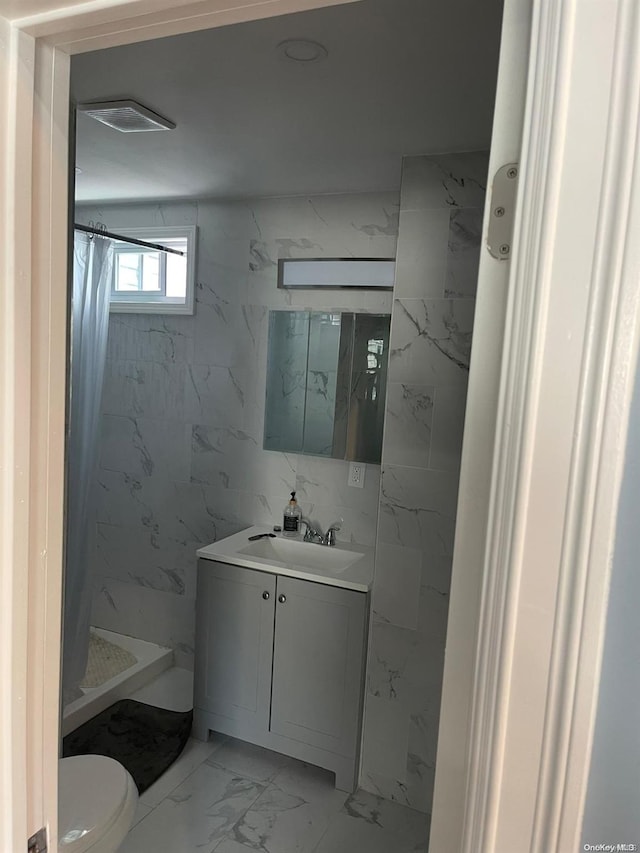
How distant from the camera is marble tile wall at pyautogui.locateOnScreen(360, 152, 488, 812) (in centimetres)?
225

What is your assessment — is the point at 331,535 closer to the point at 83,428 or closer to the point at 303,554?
the point at 303,554

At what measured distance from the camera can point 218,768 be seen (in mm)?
2625

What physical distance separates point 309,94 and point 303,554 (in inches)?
76.3

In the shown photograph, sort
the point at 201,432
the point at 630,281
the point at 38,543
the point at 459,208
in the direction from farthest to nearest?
the point at 201,432
the point at 459,208
the point at 38,543
the point at 630,281

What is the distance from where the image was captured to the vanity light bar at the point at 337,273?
8.98 ft

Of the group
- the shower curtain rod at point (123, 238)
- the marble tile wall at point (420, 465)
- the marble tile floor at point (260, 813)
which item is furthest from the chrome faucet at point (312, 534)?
the shower curtain rod at point (123, 238)

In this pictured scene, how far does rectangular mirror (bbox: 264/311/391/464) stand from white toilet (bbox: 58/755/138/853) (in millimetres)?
1581

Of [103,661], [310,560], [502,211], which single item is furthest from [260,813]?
[502,211]

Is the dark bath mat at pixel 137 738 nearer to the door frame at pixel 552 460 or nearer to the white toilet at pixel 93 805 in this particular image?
the white toilet at pixel 93 805

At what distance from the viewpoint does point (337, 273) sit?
283 centimetres

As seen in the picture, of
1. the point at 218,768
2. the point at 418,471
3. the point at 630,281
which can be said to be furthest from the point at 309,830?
the point at 630,281

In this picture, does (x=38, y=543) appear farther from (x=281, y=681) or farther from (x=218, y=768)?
(x=218, y=768)

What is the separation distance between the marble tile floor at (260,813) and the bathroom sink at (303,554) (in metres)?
0.87

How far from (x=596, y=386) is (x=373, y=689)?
2.31 meters
